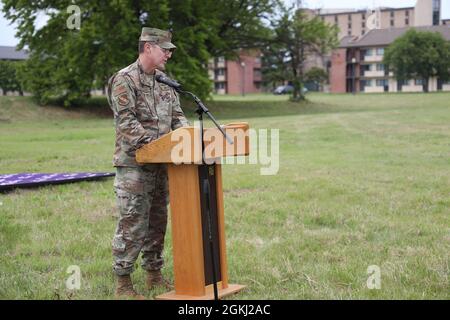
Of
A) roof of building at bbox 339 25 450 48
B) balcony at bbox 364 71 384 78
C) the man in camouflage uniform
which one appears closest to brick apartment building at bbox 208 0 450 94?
roof of building at bbox 339 25 450 48

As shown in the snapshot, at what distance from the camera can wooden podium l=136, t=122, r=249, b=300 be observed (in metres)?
5.18

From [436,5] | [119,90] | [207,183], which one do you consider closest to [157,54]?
[119,90]

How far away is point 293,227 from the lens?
8633 mm

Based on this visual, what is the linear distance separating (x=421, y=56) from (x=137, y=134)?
91122 millimetres

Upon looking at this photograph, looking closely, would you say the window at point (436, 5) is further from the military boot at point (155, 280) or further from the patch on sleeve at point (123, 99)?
the patch on sleeve at point (123, 99)

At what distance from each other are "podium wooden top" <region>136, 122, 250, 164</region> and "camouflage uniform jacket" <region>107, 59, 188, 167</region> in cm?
15

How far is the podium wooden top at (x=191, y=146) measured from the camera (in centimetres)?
512

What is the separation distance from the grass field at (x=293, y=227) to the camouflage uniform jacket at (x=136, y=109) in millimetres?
1353

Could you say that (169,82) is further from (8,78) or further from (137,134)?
(8,78)

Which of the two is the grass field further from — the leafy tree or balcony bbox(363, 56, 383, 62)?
balcony bbox(363, 56, 383, 62)

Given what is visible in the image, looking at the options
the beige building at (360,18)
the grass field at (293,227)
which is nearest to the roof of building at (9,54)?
the beige building at (360,18)

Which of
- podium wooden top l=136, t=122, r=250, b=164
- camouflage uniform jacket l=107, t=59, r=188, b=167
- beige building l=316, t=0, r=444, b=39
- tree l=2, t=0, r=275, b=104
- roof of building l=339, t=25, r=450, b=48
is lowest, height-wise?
podium wooden top l=136, t=122, r=250, b=164
